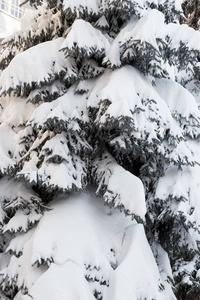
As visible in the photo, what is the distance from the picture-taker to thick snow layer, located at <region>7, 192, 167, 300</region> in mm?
3070

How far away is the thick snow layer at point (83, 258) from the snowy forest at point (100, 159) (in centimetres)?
1

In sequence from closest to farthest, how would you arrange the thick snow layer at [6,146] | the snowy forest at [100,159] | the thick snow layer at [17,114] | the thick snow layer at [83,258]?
the thick snow layer at [83,258] → the snowy forest at [100,159] → the thick snow layer at [6,146] → the thick snow layer at [17,114]

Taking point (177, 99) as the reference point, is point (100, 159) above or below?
below

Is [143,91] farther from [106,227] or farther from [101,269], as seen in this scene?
[101,269]

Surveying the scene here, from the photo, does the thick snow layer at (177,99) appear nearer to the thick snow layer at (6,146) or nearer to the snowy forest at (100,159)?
the snowy forest at (100,159)

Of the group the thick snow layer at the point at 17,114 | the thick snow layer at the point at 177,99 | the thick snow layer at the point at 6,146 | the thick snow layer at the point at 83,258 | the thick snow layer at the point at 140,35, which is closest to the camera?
the thick snow layer at the point at 83,258

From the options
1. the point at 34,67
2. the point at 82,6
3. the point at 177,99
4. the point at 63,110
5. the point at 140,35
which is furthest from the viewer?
the point at 177,99

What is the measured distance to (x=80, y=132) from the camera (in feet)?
12.8

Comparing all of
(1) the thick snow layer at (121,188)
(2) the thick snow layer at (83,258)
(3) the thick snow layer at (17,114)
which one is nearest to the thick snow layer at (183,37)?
(1) the thick snow layer at (121,188)

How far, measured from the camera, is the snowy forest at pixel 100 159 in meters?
3.35

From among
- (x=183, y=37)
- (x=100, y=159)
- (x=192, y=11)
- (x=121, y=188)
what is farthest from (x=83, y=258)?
(x=192, y=11)

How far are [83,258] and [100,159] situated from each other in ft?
4.15

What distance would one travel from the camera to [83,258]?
3357 millimetres

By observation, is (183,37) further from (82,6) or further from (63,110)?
(63,110)
